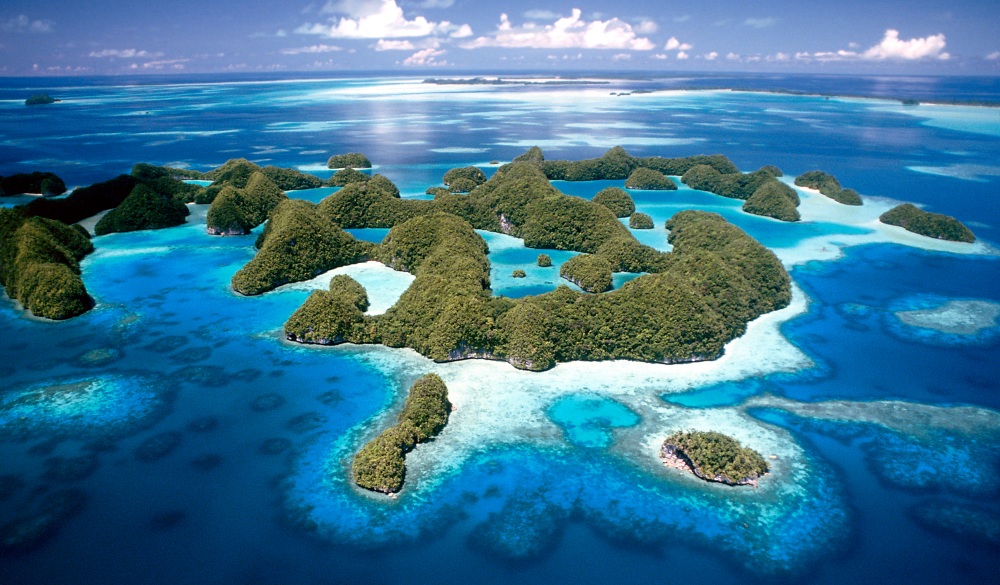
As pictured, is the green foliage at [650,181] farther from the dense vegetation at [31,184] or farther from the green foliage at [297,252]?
the dense vegetation at [31,184]

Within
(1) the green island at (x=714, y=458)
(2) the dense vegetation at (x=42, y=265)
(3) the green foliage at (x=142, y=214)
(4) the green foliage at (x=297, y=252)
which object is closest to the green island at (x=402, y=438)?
(1) the green island at (x=714, y=458)

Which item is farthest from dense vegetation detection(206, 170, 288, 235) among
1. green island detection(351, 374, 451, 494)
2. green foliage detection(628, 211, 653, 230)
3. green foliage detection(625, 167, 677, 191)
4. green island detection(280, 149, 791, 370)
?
green foliage detection(625, 167, 677, 191)

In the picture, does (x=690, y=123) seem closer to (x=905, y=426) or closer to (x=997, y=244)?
(x=997, y=244)

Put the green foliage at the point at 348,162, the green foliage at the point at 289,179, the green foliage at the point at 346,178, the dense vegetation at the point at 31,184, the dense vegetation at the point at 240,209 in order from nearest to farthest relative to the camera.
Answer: the dense vegetation at the point at 240,209 → the dense vegetation at the point at 31,184 → the green foliage at the point at 289,179 → the green foliage at the point at 346,178 → the green foliage at the point at 348,162

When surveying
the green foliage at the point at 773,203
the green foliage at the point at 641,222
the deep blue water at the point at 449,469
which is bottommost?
the deep blue water at the point at 449,469

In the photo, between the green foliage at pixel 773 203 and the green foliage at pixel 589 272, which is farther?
the green foliage at pixel 773 203

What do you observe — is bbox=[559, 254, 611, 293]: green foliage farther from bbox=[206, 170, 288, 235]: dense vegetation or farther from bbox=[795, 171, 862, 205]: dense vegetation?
bbox=[795, 171, 862, 205]: dense vegetation
